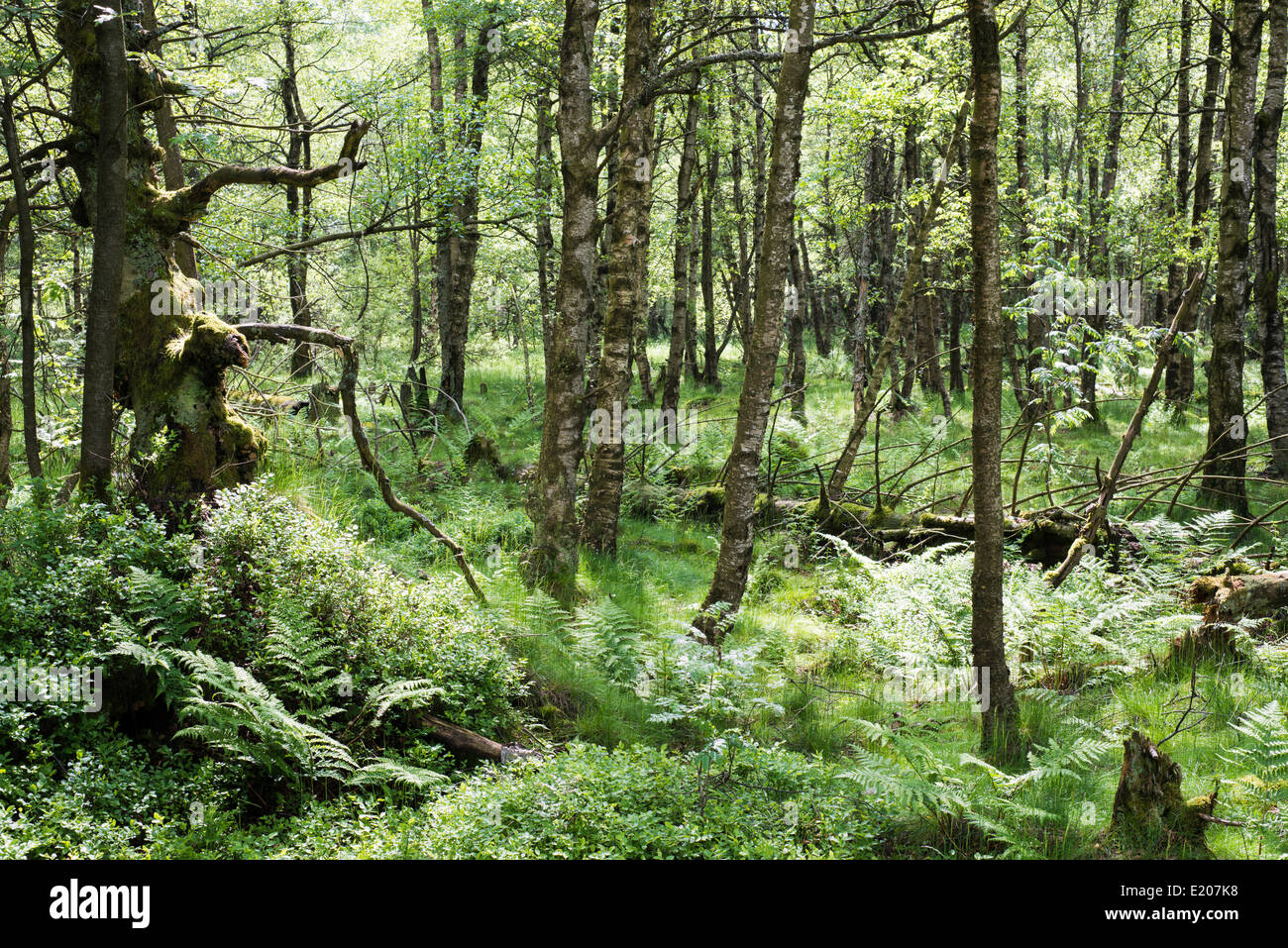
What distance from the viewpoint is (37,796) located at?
4.32 m

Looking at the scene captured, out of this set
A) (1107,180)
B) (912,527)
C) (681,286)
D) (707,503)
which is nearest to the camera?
(912,527)

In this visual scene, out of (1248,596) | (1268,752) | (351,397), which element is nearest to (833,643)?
(1248,596)

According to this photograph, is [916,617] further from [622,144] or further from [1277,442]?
[1277,442]

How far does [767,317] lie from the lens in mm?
7086

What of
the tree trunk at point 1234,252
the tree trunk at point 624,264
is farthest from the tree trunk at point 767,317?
the tree trunk at point 1234,252

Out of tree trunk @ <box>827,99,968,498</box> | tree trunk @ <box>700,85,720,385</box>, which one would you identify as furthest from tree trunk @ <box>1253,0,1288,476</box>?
tree trunk @ <box>700,85,720,385</box>

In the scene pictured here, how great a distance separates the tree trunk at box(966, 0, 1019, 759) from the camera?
5508 millimetres

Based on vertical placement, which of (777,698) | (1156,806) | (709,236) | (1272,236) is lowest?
(777,698)

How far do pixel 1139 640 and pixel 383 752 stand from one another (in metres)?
5.99

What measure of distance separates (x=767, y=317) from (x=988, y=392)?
2.06 m

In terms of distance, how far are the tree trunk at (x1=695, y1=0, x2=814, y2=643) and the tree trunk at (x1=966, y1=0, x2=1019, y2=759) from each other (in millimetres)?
1654

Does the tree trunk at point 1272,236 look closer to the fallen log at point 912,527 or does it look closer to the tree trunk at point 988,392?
the fallen log at point 912,527

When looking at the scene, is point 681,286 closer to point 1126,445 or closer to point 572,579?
point 572,579

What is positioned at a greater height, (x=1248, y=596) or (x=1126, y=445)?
(x=1126, y=445)
